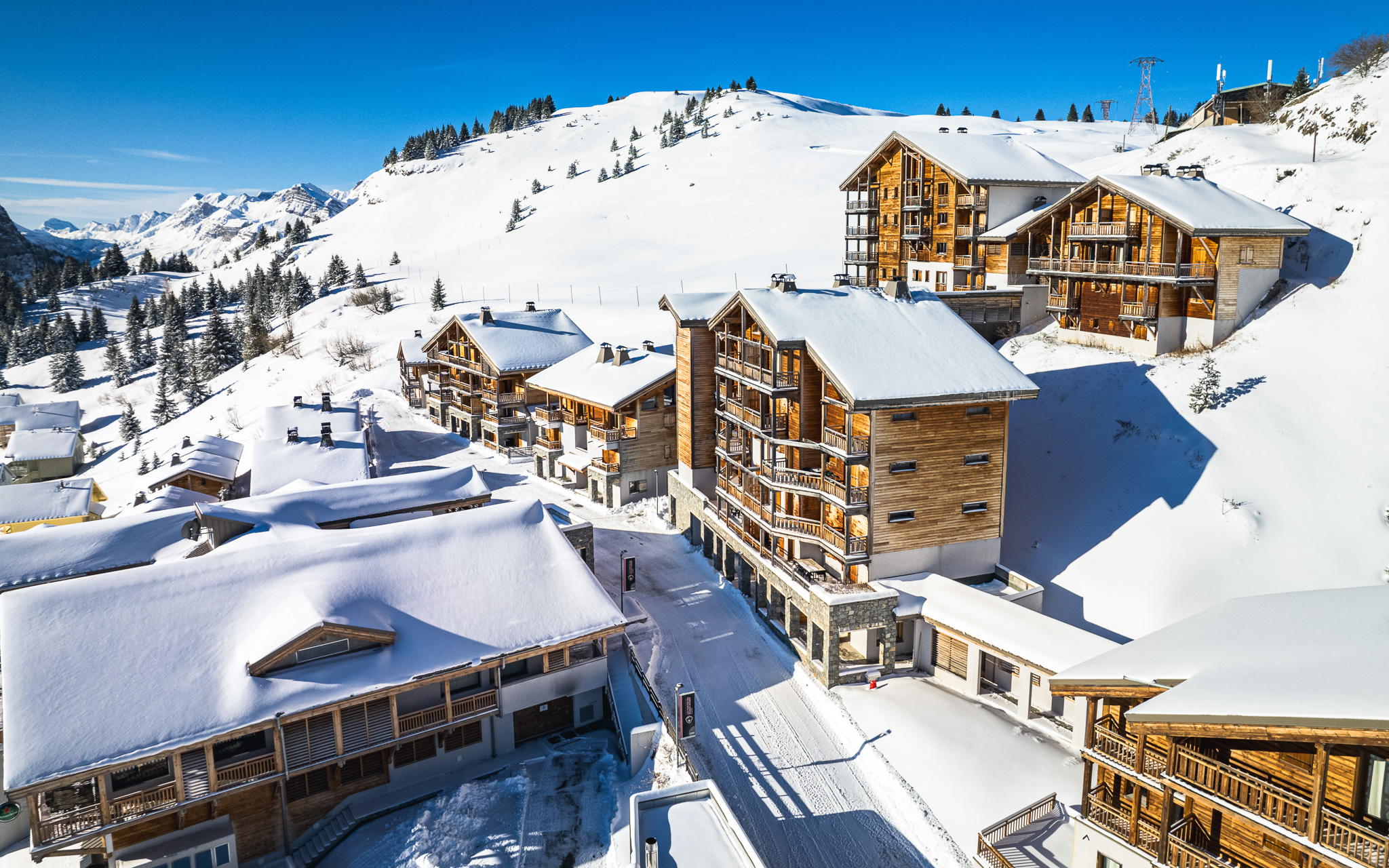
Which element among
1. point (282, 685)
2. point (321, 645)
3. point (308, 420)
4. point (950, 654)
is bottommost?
point (950, 654)

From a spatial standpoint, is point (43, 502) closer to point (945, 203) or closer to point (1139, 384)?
point (945, 203)

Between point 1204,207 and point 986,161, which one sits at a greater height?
point 986,161

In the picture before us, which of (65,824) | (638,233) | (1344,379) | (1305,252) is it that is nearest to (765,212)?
(638,233)

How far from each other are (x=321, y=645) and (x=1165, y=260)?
38862 mm

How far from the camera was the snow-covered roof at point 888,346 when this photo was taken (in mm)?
27656

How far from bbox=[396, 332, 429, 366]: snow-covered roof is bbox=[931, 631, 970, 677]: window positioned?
172 ft

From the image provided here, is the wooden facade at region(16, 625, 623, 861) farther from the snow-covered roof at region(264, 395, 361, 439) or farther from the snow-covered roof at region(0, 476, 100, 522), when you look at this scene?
the snow-covered roof at region(0, 476, 100, 522)

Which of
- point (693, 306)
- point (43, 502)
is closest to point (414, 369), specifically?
point (43, 502)

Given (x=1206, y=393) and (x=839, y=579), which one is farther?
(x=1206, y=393)

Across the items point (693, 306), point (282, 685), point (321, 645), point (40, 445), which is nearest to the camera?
point (282, 685)

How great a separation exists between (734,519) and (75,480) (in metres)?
45.1

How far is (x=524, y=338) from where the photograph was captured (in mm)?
59719

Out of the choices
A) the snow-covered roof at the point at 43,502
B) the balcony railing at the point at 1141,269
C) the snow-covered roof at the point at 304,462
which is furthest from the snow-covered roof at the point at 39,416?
the balcony railing at the point at 1141,269

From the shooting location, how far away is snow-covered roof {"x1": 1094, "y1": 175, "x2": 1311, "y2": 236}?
3725 centimetres
